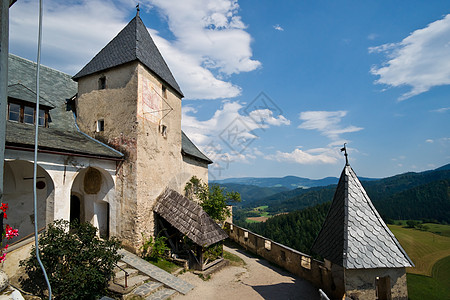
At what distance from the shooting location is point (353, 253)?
211 inches

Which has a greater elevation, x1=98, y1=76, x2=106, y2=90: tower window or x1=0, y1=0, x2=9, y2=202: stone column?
x1=98, y1=76, x2=106, y2=90: tower window

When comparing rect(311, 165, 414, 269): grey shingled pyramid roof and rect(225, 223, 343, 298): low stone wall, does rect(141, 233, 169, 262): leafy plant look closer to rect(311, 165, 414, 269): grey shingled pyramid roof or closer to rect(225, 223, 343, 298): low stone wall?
rect(225, 223, 343, 298): low stone wall

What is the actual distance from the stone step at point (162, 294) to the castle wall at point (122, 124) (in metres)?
2.94

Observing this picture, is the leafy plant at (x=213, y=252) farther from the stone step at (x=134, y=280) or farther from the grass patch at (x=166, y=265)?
the stone step at (x=134, y=280)

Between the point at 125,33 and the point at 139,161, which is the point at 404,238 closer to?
the point at 139,161

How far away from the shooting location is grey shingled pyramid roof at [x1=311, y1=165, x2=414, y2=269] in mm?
5293

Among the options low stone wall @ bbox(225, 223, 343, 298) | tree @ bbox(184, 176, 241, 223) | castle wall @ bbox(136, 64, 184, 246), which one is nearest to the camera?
low stone wall @ bbox(225, 223, 343, 298)

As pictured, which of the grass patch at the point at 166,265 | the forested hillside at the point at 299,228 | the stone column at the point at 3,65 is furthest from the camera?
the forested hillside at the point at 299,228

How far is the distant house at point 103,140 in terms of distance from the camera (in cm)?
877

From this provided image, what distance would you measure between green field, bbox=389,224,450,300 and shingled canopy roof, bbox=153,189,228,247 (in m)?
9.31

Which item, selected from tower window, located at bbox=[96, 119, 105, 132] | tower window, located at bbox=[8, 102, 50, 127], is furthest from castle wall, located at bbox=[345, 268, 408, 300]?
tower window, located at bbox=[8, 102, 50, 127]

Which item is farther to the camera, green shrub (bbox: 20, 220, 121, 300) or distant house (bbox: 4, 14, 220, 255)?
distant house (bbox: 4, 14, 220, 255)

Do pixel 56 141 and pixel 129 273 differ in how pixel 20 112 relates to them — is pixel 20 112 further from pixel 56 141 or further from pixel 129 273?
pixel 129 273

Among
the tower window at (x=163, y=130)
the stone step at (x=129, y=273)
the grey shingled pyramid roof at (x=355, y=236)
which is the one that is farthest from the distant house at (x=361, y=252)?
the tower window at (x=163, y=130)
